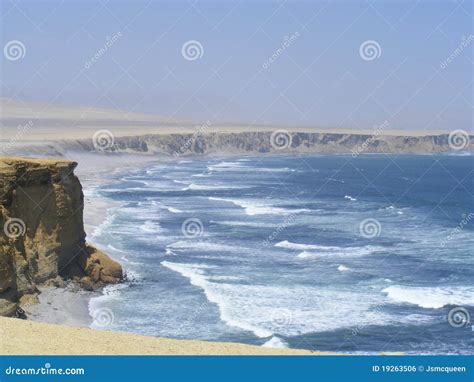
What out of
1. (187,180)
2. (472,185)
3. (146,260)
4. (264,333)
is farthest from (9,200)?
(472,185)

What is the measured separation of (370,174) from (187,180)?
1666 inches

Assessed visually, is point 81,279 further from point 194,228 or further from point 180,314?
point 194,228

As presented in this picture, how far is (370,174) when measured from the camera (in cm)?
13775

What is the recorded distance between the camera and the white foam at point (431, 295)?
1458 inches

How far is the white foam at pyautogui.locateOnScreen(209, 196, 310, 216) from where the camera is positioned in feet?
233
